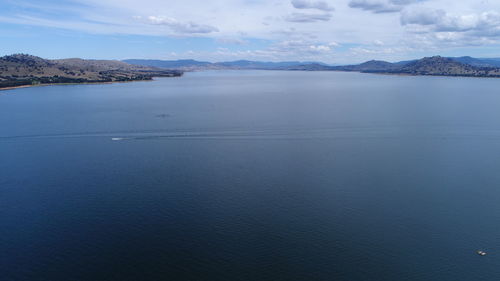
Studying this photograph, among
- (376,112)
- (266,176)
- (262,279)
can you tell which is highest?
(376,112)

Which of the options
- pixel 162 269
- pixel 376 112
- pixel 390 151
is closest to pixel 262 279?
pixel 162 269

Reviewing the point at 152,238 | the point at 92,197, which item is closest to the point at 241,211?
the point at 152,238

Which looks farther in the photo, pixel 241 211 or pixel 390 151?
pixel 390 151

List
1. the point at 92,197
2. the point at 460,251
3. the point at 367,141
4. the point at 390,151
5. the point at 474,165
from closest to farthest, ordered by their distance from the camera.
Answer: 1. the point at 460,251
2. the point at 92,197
3. the point at 474,165
4. the point at 390,151
5. the point at 367,141

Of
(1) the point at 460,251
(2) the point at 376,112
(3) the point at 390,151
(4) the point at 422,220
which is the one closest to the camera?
(1) the point at 460,251

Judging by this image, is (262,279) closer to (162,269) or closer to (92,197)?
(162,269)

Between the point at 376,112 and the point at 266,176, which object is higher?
the point at 376,112
